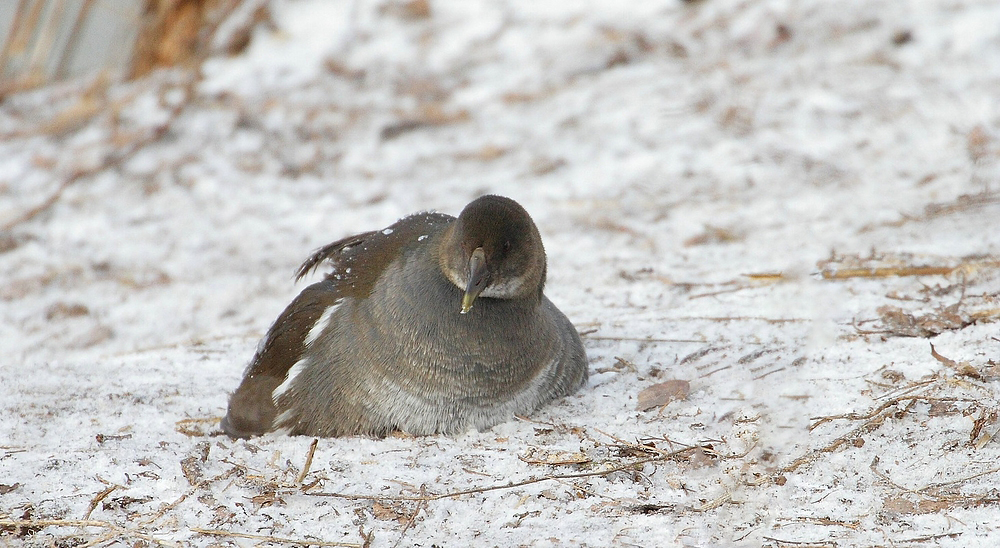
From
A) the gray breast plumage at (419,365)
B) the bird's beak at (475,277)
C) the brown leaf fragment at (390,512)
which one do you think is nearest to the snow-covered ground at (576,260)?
the brown leaf fragment at (390,512)

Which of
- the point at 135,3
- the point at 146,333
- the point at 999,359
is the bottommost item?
the point at 146,333

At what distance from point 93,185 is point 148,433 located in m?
4.64

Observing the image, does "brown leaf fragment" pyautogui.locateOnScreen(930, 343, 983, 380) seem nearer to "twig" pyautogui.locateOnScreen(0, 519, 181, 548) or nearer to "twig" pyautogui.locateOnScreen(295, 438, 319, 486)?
"twig" pyautogui.locateOnScreen(295, 438, 319, 486)

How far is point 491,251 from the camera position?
3.42 metres

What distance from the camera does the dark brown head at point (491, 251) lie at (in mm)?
3389

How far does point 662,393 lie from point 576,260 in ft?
6.85

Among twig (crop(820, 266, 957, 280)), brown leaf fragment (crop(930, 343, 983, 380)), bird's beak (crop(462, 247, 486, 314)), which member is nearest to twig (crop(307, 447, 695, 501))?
bird's beak (crop(462, 247, 486, 314))

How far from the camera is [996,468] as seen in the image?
285 centimetres

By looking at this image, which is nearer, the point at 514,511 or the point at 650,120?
the point at 514,511

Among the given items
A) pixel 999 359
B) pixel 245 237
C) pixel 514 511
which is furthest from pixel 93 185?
pixel 999 359

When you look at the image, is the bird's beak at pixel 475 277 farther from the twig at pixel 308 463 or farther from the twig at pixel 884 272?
the twig at pixel 884 272

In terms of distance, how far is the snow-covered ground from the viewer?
296cm

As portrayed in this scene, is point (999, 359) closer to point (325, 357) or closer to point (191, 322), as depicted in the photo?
point (325, 357)

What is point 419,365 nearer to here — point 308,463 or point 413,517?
point 308,463
